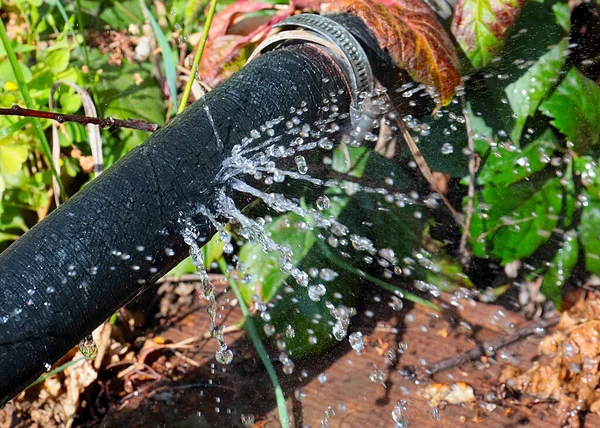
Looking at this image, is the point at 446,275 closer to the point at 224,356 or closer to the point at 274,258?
the point at 274,258

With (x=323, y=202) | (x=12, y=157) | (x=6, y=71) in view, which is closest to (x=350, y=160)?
(x=323, y=202)

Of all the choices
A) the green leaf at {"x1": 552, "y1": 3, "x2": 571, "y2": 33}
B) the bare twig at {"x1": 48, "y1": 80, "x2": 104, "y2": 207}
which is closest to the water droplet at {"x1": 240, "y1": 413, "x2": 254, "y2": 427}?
the bare twig at {"x1": 48, "y1": 80, "x2": 104, "y2": 207}

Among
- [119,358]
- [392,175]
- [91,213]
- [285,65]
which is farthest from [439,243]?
[91,213]

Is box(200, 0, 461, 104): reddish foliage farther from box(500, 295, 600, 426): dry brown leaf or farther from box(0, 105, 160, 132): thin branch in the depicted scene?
box(500, 295, 600, 426): dry brown leaf

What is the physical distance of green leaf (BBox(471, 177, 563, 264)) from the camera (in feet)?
5.97

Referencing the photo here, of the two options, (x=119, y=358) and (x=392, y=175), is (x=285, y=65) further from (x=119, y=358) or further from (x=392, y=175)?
(x=119, y=358)

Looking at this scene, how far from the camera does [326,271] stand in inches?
70.7

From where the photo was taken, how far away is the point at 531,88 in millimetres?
1804

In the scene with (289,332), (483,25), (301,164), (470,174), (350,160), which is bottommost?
(289,332)

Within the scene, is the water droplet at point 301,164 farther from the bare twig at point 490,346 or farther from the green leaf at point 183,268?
the bare twig at point 490,346

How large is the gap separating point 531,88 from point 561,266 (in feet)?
1.53

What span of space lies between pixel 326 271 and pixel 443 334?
1.35 ft

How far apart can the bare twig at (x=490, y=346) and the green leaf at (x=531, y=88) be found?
52 centimetres

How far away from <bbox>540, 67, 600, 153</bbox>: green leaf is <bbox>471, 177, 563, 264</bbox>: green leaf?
124 millimetres
